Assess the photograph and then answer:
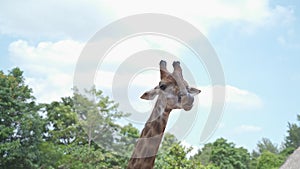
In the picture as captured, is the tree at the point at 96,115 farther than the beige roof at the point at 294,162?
No

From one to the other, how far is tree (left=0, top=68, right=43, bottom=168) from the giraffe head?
8.22 m

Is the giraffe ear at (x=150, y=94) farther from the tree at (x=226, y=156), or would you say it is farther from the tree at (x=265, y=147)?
the tree at (x=265, y=147)

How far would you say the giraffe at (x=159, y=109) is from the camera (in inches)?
71.9

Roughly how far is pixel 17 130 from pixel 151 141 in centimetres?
861

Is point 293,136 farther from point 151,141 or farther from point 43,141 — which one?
point 151,141

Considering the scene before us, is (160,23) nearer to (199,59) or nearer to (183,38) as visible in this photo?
(183,38)

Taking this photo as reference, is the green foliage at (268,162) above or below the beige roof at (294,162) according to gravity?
above

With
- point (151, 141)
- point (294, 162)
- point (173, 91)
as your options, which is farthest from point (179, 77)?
point (294, 162)

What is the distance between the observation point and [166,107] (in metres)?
1.88

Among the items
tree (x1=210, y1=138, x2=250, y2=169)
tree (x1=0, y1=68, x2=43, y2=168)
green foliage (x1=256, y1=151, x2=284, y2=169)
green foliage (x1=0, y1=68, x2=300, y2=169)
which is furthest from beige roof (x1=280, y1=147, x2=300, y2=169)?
green foliage (x1=256, y1=151, x2=284, y2=169)

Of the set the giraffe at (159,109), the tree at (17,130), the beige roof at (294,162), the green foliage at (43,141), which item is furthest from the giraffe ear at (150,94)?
the tree at (17,130)

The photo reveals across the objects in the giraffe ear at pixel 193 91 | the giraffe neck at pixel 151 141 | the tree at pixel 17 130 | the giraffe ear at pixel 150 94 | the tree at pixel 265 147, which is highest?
the tree at pixel 265 147

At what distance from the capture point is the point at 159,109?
1913 millimetres

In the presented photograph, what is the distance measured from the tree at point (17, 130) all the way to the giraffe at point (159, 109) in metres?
8.12
